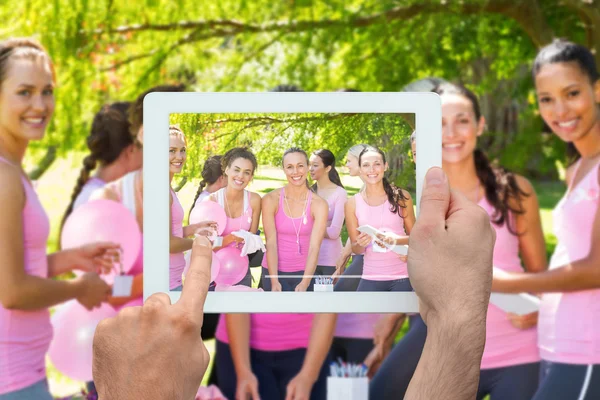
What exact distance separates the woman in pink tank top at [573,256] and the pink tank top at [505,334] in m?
0.08

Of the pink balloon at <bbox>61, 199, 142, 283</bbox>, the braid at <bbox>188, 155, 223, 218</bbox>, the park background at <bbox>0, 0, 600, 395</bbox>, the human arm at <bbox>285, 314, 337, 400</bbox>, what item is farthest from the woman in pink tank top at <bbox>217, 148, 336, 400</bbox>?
the park background at <bbox>0, 0, 600, 395</bbox>

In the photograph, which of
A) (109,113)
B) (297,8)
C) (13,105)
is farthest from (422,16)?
(13,105)

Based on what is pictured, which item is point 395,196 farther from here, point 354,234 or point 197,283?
point 197,283

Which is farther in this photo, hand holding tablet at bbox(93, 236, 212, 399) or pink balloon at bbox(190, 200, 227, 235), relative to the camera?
pink balloon at bbox(190, 200, 227, 235)

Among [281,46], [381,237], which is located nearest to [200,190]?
[381,237]

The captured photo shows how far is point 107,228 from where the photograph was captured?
2504 millimetres

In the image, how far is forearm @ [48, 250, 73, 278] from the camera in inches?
93.0

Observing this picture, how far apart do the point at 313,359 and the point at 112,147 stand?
1.45 m

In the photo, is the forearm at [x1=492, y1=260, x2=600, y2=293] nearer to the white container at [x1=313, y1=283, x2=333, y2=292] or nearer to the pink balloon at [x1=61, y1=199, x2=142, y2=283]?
the white container at [x1=313, y1=283, x2=333, y2=292]

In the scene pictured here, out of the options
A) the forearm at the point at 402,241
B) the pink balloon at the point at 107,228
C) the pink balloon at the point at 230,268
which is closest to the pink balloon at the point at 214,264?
the pink balloon at the point at 230,268

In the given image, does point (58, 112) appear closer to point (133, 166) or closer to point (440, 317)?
point (133, 166)

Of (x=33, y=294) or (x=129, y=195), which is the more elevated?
(x=129, y=195)

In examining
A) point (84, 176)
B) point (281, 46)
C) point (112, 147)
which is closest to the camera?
point (112, 147)

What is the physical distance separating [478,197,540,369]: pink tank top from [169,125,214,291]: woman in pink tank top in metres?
1.39
